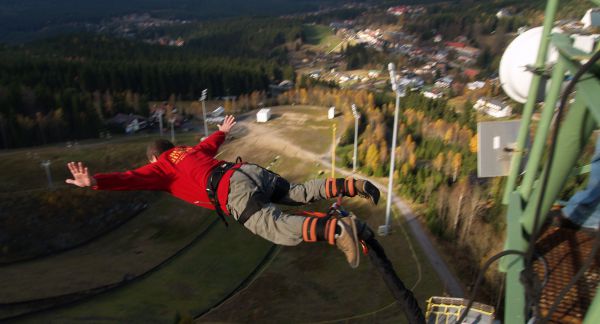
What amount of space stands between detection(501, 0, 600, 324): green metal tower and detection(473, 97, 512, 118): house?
2534 inches

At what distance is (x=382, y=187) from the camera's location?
40.9m

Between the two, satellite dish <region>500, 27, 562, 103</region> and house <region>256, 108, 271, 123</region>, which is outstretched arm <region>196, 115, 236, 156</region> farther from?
house <region>256, 108, 271, 123</region>

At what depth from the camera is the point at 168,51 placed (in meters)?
118

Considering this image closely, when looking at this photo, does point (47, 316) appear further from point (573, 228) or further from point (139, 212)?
point (573, 228)

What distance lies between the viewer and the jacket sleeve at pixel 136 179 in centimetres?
666

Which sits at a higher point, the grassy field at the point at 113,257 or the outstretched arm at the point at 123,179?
the outstretched arm at the point at 123,179

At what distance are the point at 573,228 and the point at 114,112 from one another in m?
67.9

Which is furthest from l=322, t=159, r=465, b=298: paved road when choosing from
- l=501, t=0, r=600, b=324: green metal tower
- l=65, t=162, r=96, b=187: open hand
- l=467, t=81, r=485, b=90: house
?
l=467, t=81, r=485, b=90: house

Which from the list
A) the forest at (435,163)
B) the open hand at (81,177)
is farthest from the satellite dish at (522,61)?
the forest at (435,163)

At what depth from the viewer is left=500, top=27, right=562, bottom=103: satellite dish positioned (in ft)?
26.5

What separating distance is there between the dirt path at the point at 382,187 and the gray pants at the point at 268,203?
20915mm

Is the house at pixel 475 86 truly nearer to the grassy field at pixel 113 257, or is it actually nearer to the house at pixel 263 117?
the house at pixel 263 117

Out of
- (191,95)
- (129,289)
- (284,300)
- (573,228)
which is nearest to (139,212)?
(129,289)

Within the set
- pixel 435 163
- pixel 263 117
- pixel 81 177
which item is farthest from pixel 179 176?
pixel 263 117
